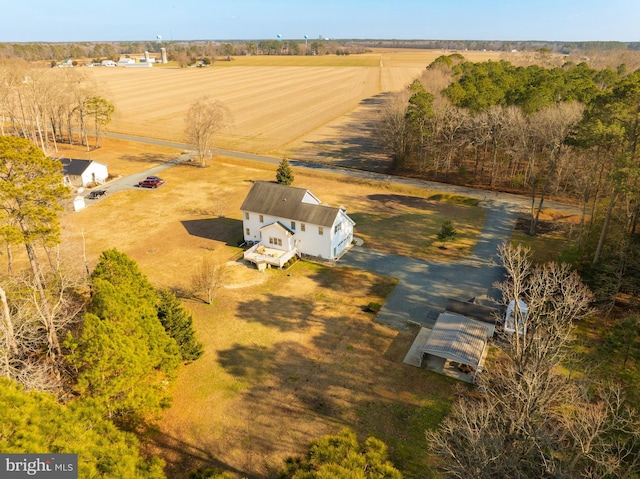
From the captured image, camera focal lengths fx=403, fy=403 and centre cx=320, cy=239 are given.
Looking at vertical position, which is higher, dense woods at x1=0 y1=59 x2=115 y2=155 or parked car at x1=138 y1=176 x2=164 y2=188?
dense woods at x1=0 y1=59 x2=115 y2=155

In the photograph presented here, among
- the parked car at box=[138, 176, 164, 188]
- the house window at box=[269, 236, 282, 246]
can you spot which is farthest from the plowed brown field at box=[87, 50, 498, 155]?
the house window at box=[269, 236, 282, 246]

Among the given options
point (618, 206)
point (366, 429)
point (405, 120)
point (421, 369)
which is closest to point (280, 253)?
point (421, 369)

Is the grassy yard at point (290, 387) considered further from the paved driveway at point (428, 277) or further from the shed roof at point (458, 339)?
the paved driveway at point (428, 277)

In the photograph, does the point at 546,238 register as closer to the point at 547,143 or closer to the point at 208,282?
the point at 547,143

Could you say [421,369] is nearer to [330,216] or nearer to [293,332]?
[293,332]

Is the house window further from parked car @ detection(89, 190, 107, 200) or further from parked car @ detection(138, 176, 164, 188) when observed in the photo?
parked car @ detection(89, 190, 107, 200)

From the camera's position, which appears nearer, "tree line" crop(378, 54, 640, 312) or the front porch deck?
"tree line" crop(378, 54, 640, 312)
